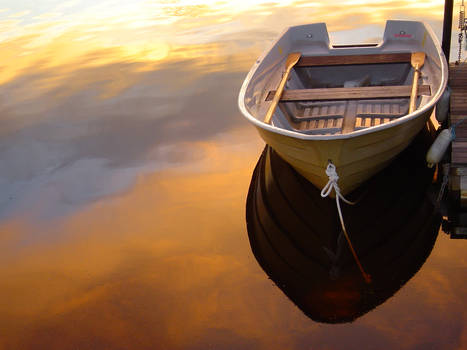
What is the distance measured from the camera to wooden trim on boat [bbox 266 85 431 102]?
6.70 meters

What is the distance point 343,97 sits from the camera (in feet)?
22.2

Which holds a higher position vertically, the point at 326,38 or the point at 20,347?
the point at 326,38

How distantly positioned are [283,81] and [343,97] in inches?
38.9

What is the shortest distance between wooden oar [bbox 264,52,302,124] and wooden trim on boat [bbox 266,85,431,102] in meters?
0.12

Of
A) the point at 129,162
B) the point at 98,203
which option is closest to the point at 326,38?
the point at 129,162

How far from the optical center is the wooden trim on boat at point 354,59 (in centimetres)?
823

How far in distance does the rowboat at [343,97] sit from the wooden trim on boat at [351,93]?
0.01 m

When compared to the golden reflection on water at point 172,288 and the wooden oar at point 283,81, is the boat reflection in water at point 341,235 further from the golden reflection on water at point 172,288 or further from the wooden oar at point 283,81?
the wooden oar at point 283,81

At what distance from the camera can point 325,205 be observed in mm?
6457

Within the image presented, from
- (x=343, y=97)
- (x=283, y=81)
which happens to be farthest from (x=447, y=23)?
(x=283, y=81)

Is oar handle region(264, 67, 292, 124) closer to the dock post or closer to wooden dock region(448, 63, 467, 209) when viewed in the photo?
wooden dock region(448, 63, 467, 209)

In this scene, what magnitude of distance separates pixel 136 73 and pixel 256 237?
758cm

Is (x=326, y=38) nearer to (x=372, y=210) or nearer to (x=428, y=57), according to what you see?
(x=428, y=57)

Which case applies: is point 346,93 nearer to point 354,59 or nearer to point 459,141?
point 459,141
